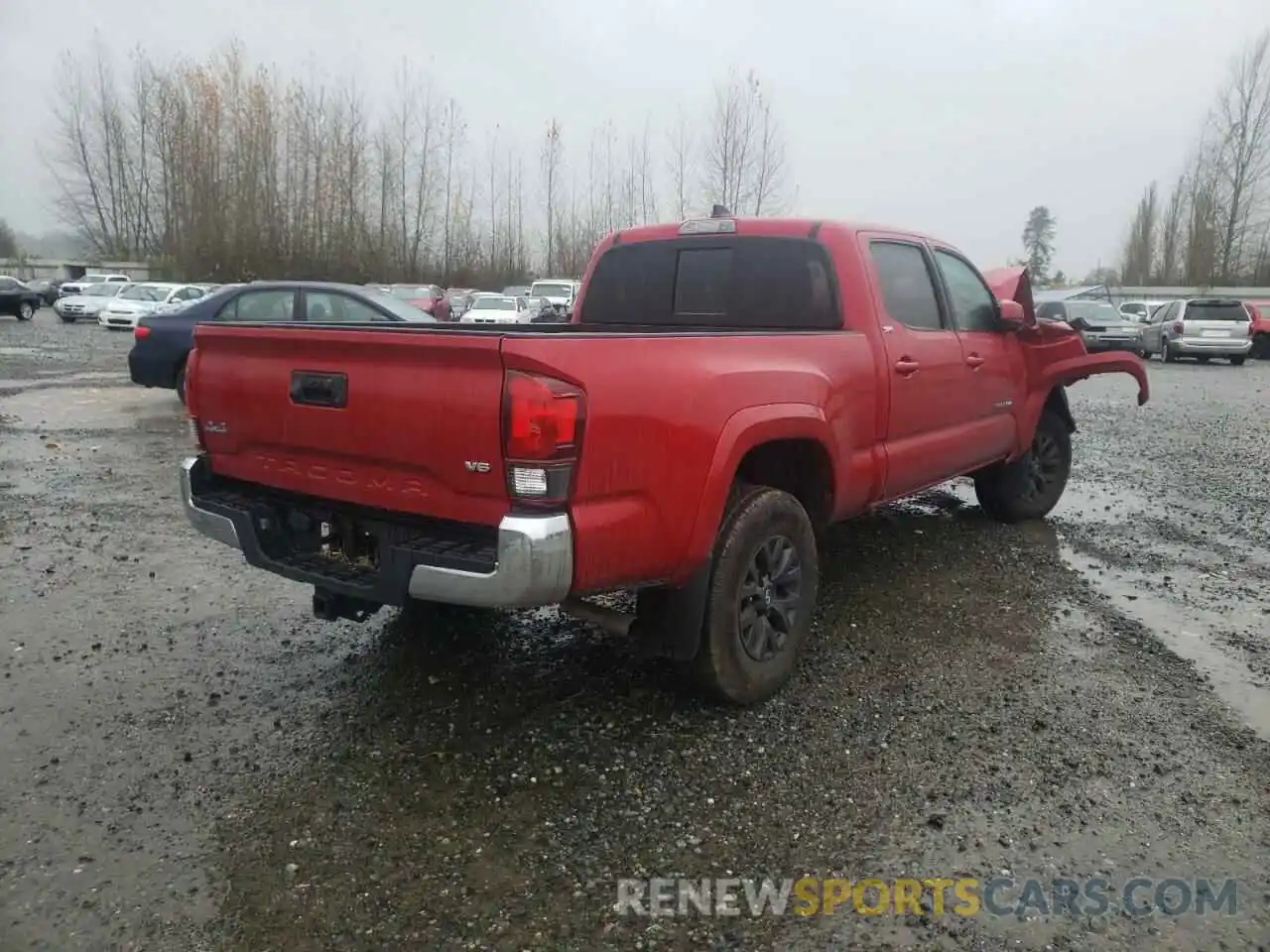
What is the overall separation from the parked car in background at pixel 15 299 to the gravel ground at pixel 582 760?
33889mm

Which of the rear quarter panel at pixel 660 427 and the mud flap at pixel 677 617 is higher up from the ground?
the rear quarter panel at pixel 660 427

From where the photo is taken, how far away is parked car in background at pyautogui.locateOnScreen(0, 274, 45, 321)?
33469 millimetres

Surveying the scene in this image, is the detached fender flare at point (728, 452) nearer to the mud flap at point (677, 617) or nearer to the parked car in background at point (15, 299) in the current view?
the mud flap at point (677, 617)

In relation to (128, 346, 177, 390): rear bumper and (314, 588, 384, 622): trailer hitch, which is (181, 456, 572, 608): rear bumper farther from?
(128, 346, 177, 390): rear bumper

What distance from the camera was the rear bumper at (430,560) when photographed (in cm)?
281

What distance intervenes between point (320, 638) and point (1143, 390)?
19.8 feet

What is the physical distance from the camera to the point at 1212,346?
955 inches

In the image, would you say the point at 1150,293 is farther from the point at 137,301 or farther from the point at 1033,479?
the point at 1033,479

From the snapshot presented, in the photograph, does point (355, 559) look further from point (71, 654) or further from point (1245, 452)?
point (1245, 452)

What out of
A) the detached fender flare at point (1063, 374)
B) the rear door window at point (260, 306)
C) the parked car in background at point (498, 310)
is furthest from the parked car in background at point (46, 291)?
the detached fender flare at point (1063, 374)

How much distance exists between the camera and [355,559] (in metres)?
3.36

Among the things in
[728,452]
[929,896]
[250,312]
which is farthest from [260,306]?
[929,896]

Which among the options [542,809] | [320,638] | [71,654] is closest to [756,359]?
[542,809]

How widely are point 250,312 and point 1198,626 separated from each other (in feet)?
32.9
